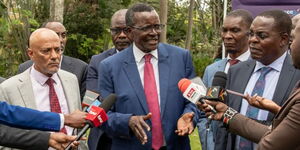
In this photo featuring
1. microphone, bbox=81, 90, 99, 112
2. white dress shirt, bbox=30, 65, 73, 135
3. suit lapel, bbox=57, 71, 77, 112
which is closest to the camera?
microphone, bbox=81, 90, 99, 112

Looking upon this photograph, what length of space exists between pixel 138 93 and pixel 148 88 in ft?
0.40

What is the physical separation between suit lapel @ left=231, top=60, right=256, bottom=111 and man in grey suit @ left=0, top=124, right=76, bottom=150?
1.56 m

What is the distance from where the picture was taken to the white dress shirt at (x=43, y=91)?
4.83 m

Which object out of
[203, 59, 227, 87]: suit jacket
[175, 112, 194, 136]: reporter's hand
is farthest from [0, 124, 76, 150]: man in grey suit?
[203, 59, 227, 87]: suit jacket

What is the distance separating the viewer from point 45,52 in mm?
4961

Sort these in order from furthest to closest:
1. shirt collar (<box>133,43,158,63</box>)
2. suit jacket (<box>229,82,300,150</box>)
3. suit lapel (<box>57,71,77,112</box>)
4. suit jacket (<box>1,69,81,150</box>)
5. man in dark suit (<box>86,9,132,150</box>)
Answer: man in dark suit (<box>86,9,132,150</box>) → shirt collar (<box>133,43,158,63</box>) → suit lapel (<box>57,71,77,112</box>) → suit jacket (<box>1,69,81,150</box>) → suit jacket (<box>229,82,300,150</box>)

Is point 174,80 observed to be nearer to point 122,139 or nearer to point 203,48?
point 122,139

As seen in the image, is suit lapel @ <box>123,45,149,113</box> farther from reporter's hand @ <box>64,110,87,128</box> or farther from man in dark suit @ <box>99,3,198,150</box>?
reporter's hand @ <box>64,110,87,128</box>

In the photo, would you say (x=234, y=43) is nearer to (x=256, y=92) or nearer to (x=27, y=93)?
(x=256, y=92)

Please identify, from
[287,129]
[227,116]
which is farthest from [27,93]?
[287,129]

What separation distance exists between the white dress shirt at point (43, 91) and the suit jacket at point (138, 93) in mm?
375

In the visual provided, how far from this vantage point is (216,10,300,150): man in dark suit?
15.3 feet

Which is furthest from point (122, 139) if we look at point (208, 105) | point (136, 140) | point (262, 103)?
point (262, 103)

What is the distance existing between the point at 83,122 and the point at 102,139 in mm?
1442
